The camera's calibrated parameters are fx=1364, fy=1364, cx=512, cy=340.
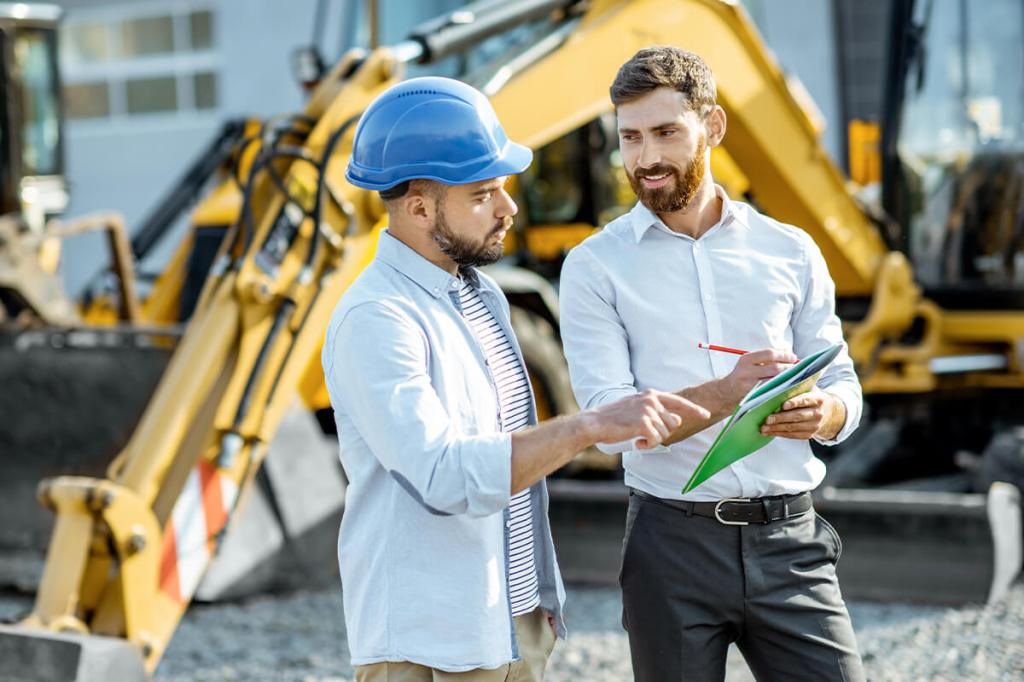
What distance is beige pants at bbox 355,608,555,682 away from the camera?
2.16 metres

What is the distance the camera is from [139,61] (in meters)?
19.2

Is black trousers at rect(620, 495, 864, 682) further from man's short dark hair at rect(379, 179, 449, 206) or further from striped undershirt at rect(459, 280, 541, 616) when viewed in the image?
man's short dark hair at rect(379, 179, 449, 206)

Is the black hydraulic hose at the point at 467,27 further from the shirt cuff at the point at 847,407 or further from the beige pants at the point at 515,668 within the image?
the beige pants at the point at 515,668

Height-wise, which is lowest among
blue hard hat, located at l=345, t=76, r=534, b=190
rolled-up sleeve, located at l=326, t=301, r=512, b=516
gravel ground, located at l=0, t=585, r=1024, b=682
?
gravel ground, located at l=0, t=585, r=1024, b=682

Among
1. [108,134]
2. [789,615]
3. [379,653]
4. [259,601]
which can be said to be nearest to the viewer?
[379,653]

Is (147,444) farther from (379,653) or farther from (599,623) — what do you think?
(379,653)

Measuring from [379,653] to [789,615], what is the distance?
2.45 feet

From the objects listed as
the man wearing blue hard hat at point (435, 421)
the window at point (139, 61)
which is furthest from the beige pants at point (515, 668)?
the window at point (139, 61)

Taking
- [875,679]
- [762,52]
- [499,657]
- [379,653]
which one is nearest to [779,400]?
[499,657]

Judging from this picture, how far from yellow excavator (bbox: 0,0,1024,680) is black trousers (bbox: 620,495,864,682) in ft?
6.40

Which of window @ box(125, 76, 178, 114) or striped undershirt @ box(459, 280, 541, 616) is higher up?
striped undershirt @ box(459, 280, 541, 616)

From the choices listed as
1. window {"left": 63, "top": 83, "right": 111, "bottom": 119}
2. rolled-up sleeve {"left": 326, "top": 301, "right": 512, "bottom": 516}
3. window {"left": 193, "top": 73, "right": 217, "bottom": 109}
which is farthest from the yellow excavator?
window {"left": 63, "top": 83, "right": 111, "bottom": 119}

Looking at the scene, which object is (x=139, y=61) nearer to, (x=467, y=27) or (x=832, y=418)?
(x=467, y=27)

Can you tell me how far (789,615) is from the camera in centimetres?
241
